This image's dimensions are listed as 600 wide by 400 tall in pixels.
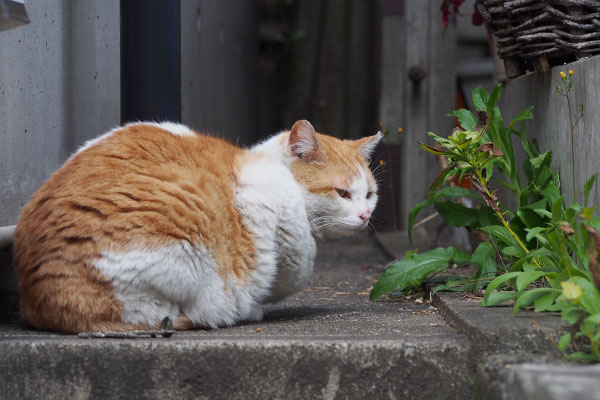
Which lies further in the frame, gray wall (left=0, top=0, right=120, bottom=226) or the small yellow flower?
gray wall (left=0, top=0, right=120, bottom=226)

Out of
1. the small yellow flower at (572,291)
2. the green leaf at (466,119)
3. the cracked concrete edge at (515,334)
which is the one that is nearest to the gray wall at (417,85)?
the green leaf at (466,119)

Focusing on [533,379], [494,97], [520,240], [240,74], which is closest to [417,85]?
[240,74]

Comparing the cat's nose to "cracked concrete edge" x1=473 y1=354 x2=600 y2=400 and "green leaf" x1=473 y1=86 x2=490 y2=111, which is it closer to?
"green leaf" x1=473 y1=86 x2=490 y2=111

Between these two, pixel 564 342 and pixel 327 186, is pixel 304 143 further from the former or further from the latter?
pixel 564 342

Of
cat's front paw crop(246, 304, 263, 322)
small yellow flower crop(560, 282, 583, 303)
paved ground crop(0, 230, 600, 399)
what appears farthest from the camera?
cat's front paw crop(246, 304, 263, 322)

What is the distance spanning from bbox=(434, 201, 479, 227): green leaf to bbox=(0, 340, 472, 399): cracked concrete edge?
40.3 inches

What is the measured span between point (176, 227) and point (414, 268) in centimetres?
99

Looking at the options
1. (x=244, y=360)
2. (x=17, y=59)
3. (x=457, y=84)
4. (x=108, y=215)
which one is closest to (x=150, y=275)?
(x=108, y=215)

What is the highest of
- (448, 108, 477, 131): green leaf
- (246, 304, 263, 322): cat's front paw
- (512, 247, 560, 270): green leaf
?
(448, 108, 477, 131): green leaf

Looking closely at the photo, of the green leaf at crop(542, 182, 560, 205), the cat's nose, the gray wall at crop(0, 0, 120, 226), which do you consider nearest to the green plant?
the green leaf at crop(542, 182, 560, 205)

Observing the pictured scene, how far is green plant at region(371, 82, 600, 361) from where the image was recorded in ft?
6.01

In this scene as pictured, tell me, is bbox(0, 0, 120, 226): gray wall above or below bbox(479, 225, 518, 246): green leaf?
above

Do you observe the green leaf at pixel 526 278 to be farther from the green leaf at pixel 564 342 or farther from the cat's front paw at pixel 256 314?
the cat's front paw at pixel 256 314

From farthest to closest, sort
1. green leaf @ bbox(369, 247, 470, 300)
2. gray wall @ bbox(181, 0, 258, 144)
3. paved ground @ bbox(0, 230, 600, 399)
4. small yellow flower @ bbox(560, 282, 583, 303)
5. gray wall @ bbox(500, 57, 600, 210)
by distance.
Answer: gray wall @ bbox(181, 0, 258, 144) → green leaf @ bbox(369, 247, 470, 300) → gray wall @ bbox(500, 57, 600, 210) → paved ground @ bbox(0, 230, 600, 399) → small yellow flower @ bbox(560, 282, 583, 303)
